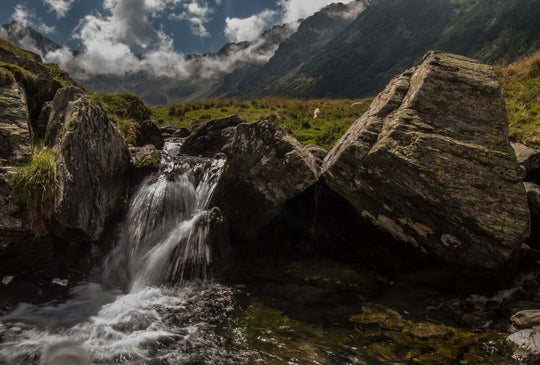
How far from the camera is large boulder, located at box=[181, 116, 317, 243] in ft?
35.7

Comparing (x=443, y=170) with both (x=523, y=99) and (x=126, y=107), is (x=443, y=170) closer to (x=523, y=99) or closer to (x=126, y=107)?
(x=523, y=99)

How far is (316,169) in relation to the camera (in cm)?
1161

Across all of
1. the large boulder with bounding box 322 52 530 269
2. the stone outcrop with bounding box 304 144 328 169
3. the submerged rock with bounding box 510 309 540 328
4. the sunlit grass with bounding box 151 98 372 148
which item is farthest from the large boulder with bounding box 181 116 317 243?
the sunlit grass with bounding box 151 98 372 148

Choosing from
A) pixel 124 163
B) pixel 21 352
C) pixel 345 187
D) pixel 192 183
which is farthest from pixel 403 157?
pixel 124 163

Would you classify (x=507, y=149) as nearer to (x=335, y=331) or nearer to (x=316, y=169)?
(x=316, y=169)

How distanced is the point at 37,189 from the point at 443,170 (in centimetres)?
1174

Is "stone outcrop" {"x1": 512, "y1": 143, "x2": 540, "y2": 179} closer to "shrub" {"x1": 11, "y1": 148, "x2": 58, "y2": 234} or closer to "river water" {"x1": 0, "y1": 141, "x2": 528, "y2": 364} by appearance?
"river water" {"x1": 0, "y1": 141, "x2": 528, "y2": 364}

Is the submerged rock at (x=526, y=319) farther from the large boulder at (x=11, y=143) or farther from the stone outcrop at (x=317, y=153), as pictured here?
the large boulder at (x=11, y=143)

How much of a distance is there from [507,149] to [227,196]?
9730 millimetres

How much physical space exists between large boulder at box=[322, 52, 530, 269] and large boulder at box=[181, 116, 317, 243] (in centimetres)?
137

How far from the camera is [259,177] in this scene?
11.3 meters

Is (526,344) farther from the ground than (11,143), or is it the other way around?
(11,143)

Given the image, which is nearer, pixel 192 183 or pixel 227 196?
pixel 227 196

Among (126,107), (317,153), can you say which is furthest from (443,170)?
(126,107)
